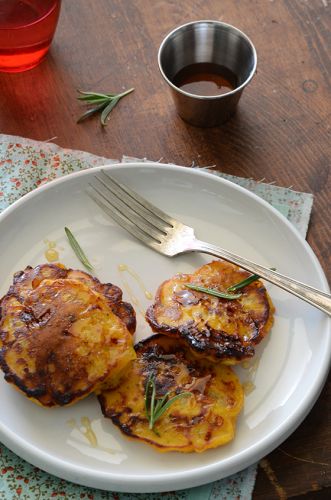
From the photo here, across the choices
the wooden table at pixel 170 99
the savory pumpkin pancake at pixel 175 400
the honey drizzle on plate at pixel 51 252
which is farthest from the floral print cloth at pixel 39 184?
the honey drizzle on plate at pixel 51 252

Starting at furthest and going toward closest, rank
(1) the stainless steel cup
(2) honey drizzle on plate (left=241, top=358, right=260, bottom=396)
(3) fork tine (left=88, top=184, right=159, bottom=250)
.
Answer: (1) the stainless steel cup, (3) fork tine (left=88, top=184, right=159, bottom=250), (2) honey drizzle on plate (left=241, top=358, right=260, bottom=396)

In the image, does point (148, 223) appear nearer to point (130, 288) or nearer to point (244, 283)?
point (130, 288)

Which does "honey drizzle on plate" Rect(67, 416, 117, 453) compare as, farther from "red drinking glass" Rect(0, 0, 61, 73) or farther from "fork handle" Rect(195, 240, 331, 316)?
"red drinking glass" Rect(0, 0, 61, 73)

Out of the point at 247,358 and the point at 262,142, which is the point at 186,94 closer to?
the point at 262,142

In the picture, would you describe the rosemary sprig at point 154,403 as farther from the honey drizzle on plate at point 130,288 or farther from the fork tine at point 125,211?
the fork tine at point 125,211

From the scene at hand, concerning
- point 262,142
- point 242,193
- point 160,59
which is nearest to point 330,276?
point 242,193

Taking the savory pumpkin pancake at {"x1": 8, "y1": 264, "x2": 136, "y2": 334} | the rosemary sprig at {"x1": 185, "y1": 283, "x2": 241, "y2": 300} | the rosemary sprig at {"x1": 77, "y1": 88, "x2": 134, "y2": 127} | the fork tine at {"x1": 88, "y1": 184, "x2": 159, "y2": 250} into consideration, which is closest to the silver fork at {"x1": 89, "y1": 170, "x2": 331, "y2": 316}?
the fork tine at {"x1": 88, "y1": 184, "x2": 159, "y2": 250}
